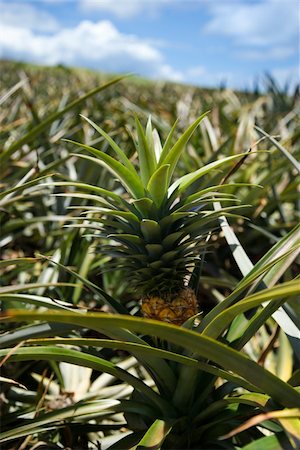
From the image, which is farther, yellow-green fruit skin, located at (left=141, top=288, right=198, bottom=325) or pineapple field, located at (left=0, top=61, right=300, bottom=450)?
yellow-green fruit skin, located at (left=141, top=288, right=198, bottom=325)

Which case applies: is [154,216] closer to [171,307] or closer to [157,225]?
[157,225]

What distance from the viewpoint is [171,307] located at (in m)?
0.85

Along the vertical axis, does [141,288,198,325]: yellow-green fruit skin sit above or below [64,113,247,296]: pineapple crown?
below

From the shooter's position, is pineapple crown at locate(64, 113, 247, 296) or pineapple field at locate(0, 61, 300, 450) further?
pineapple crown at locate(64, 113, 247, 296)

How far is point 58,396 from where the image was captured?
44.1 inches

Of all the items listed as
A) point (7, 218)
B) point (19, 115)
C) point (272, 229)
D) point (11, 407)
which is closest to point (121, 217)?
point (11, 407)

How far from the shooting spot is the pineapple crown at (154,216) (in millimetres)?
806

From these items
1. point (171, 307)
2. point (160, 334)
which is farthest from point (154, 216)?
point (160, 334)

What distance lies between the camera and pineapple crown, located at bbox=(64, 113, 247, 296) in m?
0.81

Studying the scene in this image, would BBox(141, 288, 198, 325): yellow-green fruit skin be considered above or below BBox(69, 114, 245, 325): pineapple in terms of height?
below

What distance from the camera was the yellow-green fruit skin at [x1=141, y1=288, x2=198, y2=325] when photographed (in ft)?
2.78

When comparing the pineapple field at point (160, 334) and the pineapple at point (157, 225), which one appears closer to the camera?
the pineapple field at point (160, 334)

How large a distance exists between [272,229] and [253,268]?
3.17ft

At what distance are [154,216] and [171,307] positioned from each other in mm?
150
